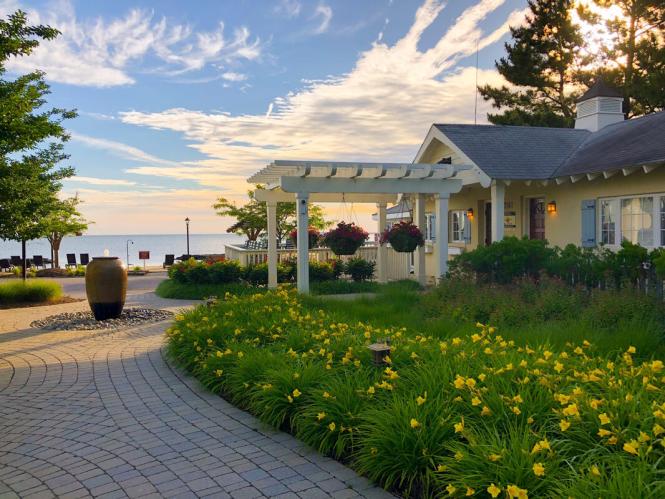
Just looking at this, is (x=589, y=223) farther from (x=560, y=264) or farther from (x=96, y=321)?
(x=96, y=321)

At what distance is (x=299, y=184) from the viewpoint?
11352 millimetres

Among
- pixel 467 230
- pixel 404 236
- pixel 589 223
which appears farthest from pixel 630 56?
pixel 404 236

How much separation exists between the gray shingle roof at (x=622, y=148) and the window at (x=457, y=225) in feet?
13.3

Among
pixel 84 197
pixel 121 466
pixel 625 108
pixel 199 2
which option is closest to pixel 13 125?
pixel 199 2

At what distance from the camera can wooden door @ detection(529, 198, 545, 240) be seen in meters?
14.8

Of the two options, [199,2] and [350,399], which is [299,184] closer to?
[199,2]

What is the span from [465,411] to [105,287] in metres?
8.47

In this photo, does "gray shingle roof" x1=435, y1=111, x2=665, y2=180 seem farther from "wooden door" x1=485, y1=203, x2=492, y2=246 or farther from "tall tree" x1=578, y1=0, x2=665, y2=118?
"tall tree" x1=578, y1=0, x2=665, y2=118

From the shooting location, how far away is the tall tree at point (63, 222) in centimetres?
1399

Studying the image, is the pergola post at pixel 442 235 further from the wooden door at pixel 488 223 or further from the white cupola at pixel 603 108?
A: the white cupola at pixel 603 108

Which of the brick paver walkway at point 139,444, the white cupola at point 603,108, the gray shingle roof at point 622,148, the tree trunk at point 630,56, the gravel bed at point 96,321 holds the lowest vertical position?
the brick paver walkway at point 139,444

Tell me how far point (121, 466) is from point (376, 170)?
8736 millimetres

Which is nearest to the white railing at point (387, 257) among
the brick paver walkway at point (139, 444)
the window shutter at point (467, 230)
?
the window shutter at point (467, 230)

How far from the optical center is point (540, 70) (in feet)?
90.0
